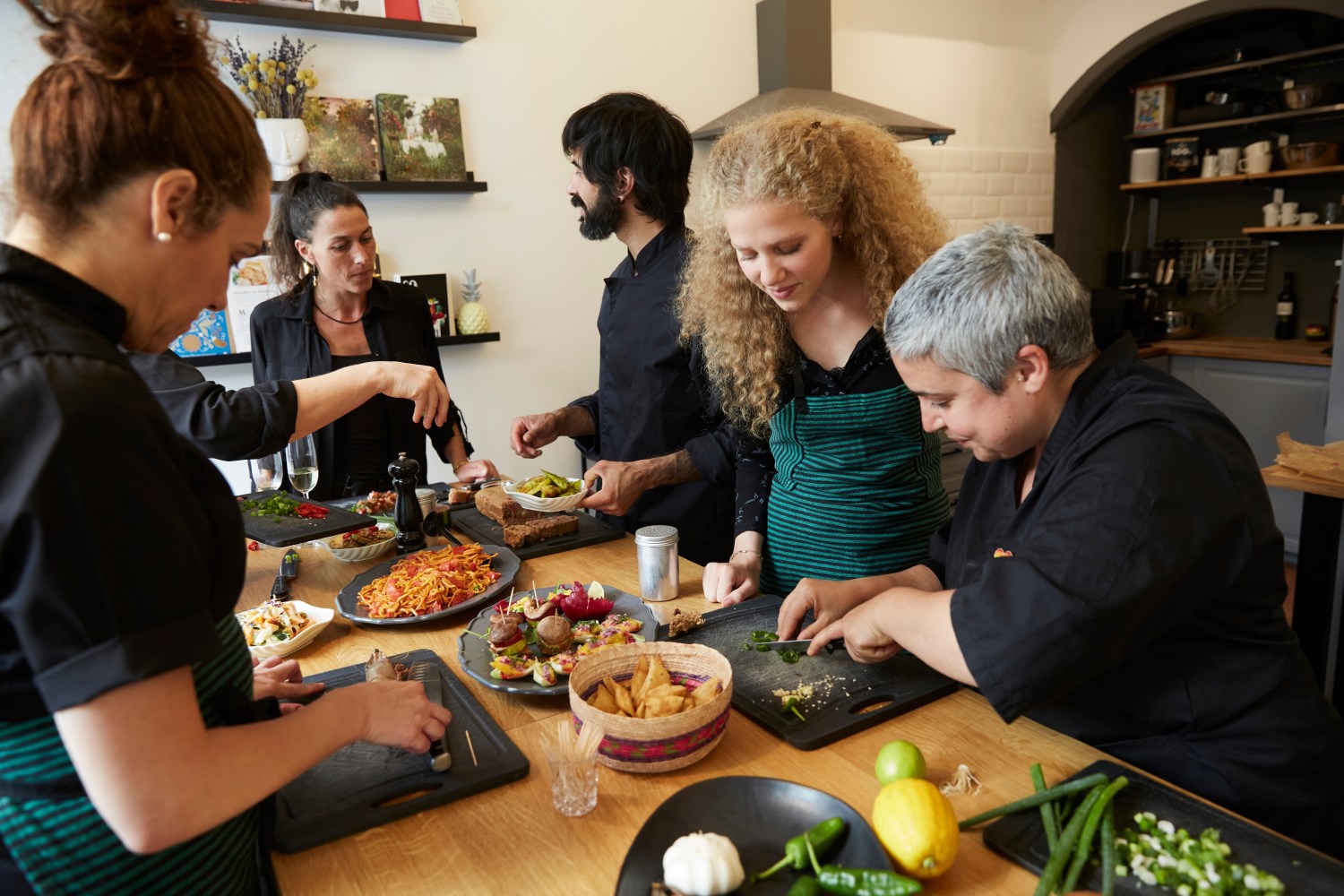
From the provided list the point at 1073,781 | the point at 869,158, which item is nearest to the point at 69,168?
the point at 1073,781

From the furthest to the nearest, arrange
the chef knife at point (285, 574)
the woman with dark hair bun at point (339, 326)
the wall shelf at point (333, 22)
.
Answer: the wall shelf at point (333, 22), the woman with dark hair bun at point (339, 326), the chef knife at point (285, 574)

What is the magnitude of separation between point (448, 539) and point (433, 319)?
1739 mm

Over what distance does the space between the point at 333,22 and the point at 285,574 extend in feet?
7.82

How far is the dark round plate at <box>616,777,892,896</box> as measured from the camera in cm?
97

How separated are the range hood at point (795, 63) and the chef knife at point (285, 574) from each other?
2.99 metres

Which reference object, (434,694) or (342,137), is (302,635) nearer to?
(434,694)

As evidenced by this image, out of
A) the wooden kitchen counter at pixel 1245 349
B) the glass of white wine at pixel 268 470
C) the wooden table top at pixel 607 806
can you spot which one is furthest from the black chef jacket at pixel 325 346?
the wooden kitchen counter at pixel 1245 349

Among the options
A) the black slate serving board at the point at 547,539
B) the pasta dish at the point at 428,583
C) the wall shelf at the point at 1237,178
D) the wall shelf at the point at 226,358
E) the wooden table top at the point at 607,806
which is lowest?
the wooden table top at the point at 607,806

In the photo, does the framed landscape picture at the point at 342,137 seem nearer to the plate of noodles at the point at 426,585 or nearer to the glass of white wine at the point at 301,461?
the glass of white wine at the point at 301,461

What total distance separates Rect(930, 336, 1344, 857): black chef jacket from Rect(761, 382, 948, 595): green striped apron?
2.08 feet

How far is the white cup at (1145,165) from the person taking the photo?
5543mm

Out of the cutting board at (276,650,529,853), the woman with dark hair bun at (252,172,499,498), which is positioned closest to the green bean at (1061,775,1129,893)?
the cutting board at (276,650,529,853)

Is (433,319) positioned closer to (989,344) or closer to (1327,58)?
(989,344)

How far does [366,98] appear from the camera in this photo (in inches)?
142
